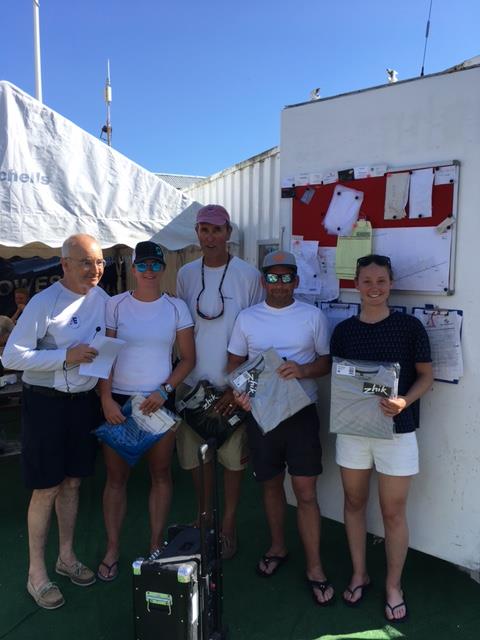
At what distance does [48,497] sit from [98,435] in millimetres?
400

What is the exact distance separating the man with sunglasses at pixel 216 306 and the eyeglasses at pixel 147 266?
0.34 metres

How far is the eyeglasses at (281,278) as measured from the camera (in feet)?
8.22

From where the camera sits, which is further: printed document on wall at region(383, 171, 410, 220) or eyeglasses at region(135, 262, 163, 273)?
eyeglasses at region(135, 262, 163, 273)

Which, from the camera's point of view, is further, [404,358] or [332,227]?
[332,227]

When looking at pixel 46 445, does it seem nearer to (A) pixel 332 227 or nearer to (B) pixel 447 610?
(A) pixel 332 227

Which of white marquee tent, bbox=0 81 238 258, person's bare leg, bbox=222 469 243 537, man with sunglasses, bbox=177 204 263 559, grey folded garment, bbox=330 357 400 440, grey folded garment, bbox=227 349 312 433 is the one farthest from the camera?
white marquee tent, bbox=0 81 238 258

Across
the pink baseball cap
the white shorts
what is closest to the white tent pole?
the pink baseball cap

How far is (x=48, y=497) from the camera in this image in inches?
98.6

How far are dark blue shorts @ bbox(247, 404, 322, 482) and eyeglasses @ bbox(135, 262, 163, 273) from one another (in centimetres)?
97

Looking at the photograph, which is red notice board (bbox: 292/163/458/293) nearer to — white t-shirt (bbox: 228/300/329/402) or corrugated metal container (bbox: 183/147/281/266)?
white t-shirt (bbox: 228/300/329/402)

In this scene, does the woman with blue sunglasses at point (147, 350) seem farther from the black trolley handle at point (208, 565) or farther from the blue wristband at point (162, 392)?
the black trolley handle at point (208, 565)

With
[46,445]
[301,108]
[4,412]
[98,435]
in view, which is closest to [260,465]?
[98,435]

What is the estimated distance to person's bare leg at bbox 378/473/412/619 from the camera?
2.35 metres

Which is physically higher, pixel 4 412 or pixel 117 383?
pixel 117 383
